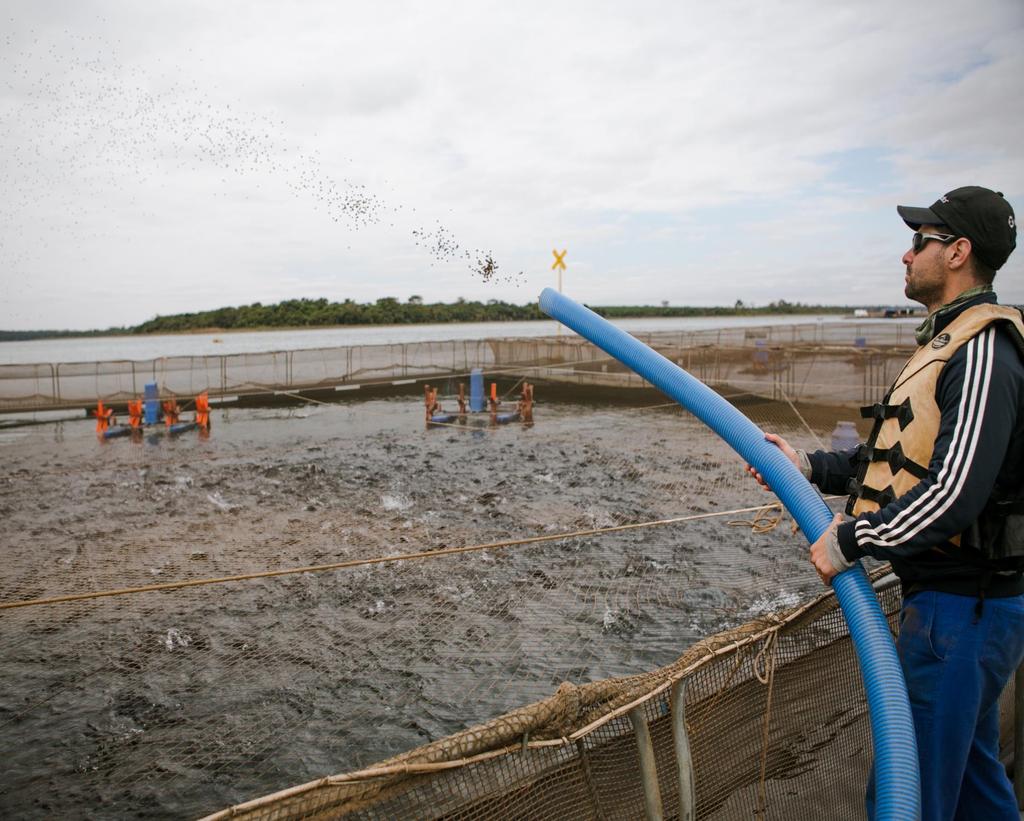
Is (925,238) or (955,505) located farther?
(925,238)

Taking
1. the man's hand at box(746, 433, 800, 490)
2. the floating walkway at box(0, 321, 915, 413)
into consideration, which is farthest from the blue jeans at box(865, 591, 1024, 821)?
the floating walkway at box(0, 321, 915, 413)

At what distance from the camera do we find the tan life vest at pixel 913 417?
206 centimetres

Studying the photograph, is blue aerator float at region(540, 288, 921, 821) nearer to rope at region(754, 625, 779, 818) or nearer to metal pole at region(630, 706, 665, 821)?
rope at region(754, 625, 779, 818)

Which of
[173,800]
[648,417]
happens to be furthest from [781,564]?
[648,417]

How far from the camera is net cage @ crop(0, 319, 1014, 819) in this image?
2.07 meters

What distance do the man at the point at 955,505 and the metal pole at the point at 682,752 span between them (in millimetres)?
648

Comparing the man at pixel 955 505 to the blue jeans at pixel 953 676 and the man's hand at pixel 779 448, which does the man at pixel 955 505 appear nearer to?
the blue jeans at pixel 953 676

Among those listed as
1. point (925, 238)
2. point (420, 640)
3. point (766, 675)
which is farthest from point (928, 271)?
point (420, 640)

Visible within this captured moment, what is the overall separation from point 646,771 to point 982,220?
6.45ft

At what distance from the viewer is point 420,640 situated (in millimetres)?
6363

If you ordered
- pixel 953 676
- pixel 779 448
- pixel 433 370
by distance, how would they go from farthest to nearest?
pixel 433 370, pixel 779 448, pixel 953 676

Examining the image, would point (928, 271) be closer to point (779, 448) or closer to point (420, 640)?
point (779, 448)

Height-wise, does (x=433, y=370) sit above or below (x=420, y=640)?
above

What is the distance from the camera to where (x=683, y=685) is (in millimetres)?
2129
